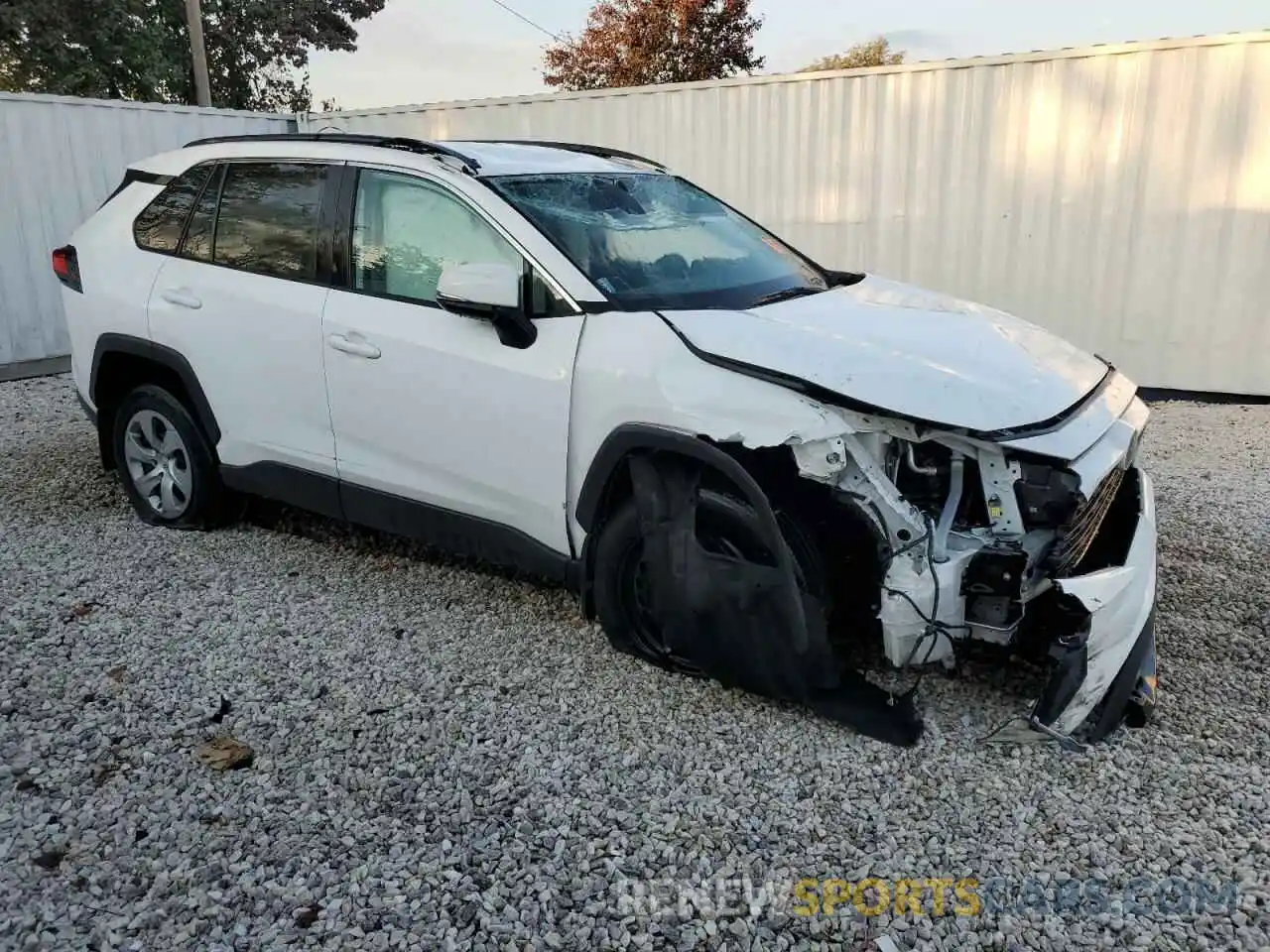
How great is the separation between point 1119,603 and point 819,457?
948mm

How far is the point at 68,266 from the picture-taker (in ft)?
16.1

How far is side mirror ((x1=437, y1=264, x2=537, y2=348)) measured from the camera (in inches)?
128

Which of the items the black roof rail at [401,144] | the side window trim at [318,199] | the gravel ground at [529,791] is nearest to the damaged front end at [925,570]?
the gravel ground at [529,791]


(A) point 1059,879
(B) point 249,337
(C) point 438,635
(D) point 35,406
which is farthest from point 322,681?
(D) point 35,406

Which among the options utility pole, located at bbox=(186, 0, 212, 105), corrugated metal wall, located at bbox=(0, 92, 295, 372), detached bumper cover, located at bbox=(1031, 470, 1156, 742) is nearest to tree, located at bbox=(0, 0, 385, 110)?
utility pole, located at bbox=(186, 0, 212, 105)

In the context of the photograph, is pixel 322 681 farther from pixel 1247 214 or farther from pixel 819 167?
pixel 1247 214

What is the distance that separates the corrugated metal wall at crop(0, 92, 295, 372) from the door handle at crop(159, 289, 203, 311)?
5.70m

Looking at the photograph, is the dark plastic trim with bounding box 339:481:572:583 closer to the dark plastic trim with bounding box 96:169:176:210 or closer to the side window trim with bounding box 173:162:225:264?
the side window trim with bounding box 173:162:225:264

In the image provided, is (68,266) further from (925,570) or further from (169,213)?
(925,570)

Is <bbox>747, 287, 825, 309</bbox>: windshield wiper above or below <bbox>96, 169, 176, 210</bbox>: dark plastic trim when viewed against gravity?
below

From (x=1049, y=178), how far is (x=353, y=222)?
6.29m

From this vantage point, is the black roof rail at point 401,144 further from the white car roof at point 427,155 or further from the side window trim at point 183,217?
the side window trim at point 183,217

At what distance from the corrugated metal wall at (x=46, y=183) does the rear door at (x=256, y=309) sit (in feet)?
18.6

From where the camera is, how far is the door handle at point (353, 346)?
374 centimetres
